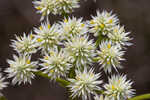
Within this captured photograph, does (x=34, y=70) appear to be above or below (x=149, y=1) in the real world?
below

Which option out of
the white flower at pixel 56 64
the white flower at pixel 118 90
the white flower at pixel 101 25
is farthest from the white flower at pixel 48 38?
the white flower at pixel 118 90

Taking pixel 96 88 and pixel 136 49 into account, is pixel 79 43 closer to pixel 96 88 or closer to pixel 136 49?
pixel 96 88

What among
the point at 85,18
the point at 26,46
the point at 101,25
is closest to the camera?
the point at 26,46

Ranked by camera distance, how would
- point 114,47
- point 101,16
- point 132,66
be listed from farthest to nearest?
point 132,66
point 101,16
point 114,47

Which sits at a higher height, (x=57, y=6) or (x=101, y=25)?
(x=57, y=6)

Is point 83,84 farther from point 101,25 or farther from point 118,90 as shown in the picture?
point 101,25

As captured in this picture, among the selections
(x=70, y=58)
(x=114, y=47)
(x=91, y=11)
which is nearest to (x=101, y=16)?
(x=114, y=47)

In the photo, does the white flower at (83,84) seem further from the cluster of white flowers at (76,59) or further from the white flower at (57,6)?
the white flower at (57,6)

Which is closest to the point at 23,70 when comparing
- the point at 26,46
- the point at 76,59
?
the point at 26,46
